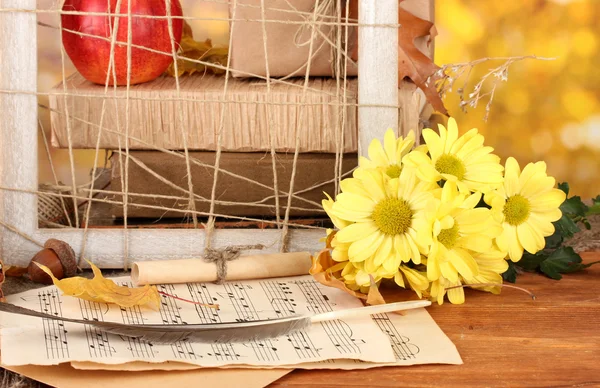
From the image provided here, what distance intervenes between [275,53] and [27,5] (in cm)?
37

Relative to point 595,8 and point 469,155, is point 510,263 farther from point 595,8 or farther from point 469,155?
point 595,8

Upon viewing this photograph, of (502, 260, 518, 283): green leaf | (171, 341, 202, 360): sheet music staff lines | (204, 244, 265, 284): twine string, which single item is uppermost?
(204, 244, 265, 284): twine string

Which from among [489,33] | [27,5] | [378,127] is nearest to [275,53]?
[378,127]

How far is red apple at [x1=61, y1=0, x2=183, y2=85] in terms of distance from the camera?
1.24 metres

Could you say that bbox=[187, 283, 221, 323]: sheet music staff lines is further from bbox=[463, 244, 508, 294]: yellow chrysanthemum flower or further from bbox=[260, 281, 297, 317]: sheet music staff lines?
bbox=[463, 244, 508, 294]: yellow chrysanthemum flower

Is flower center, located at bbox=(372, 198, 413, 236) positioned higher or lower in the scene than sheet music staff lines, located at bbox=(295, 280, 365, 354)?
higher

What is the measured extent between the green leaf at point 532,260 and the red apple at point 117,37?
1.97 ft

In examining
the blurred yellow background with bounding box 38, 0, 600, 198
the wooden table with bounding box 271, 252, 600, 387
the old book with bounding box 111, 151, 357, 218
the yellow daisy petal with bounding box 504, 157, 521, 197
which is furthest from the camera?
the blurred yellow background with bounding box 38, 0, 600, 198

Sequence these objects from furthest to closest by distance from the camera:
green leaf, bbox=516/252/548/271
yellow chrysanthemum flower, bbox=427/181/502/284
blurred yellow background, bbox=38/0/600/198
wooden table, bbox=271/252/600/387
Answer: blurred yellow background, bbox=38/0/600/198, green leaf, bbox=516/252/548/271, yellow chrysanthemum flower, bbox=427/181/502/284, wooden table, bbox=271/252/600/387

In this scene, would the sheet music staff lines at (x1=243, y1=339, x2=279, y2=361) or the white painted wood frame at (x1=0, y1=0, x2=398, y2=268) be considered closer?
the sheet music staff lines at (x1=243, y1=339, x2=279, y2=361)

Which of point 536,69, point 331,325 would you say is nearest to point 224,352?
point 331,325

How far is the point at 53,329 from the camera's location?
968 millimetres

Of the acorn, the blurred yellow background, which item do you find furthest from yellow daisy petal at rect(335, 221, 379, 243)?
the blurred yellow background

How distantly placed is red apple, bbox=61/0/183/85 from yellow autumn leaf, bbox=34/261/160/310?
12.4 inches
